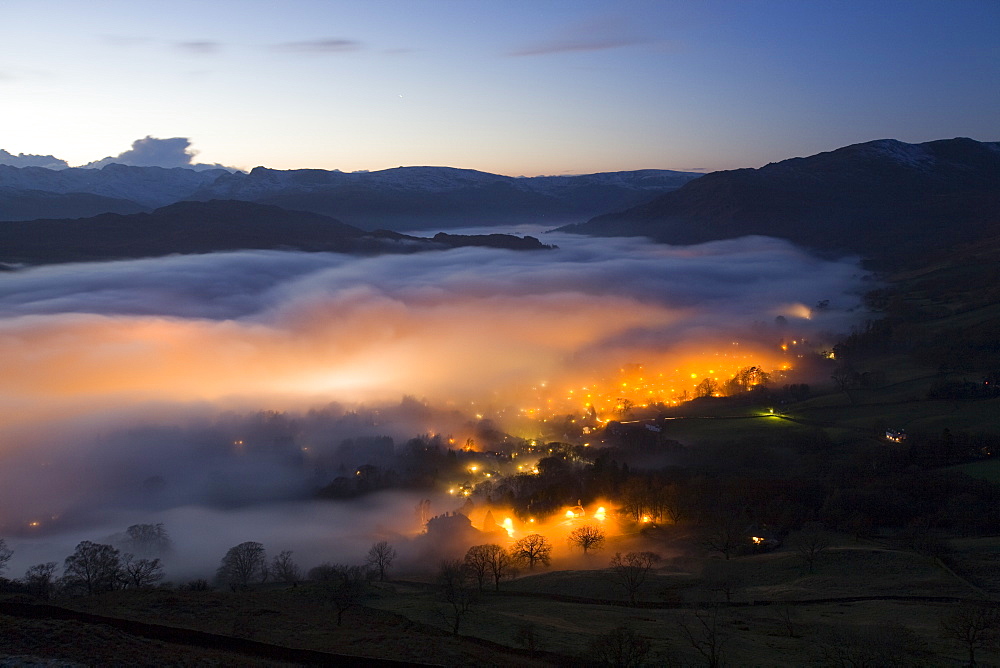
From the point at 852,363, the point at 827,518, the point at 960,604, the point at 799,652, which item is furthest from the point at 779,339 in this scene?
the point at 799,652

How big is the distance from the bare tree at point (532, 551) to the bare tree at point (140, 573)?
127ft

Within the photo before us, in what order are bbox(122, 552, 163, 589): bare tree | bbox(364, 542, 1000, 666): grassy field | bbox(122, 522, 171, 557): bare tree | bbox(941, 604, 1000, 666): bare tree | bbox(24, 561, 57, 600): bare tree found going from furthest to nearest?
bbox(122, 522, 171, 557): bare tree → bbox(122, 552, 163, 589): bare tree → bbox(24, 561, 57, 600): bare tree → bbox(364, 542, 1000, 666): grassy field → bbox(941, 604, 1000, 666): bare tree

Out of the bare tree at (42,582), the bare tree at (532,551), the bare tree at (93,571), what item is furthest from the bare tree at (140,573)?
the bare tree at (532,551)

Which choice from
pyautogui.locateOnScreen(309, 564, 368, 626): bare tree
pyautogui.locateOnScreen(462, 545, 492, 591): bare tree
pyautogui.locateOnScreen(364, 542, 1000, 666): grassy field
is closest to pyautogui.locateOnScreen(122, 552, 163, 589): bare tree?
pyautogui.locateOnScreen(309, 564, 368, 626): bare tree

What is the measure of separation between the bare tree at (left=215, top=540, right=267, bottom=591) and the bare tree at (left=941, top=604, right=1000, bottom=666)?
62.6m

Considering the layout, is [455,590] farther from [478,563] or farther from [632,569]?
[632,569]

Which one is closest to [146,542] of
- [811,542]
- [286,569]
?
[286,569]

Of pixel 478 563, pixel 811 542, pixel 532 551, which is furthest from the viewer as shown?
pixel 532 551

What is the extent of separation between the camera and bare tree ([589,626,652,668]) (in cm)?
3859

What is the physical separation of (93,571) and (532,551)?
4573cm

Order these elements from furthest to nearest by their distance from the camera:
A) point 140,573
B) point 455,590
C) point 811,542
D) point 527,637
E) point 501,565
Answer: point 811,542 < point 501,565 < point 140,573 < point 455,590 < point 527,637

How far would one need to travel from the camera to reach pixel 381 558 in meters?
71.9

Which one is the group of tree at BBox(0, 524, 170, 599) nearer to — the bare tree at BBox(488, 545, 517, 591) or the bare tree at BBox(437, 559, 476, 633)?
the bare tree at BBox(437, 559, 476, 633)

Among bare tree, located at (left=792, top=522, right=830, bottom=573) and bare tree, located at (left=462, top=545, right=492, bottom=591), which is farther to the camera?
bare tree, located at (left=462, top=545, right=492, bottom=591)
